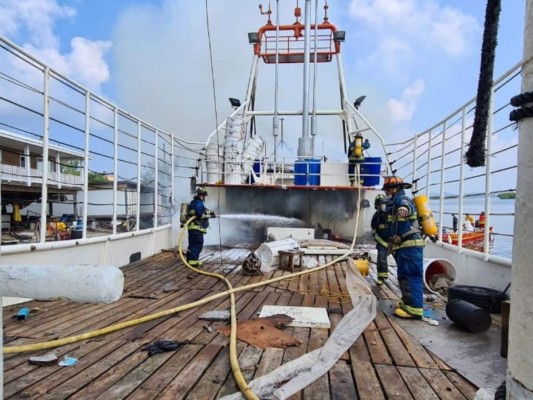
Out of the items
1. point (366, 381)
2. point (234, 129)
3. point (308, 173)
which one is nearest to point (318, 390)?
point (366, 381)

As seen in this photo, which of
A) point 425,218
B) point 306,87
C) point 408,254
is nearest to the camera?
point 408,254

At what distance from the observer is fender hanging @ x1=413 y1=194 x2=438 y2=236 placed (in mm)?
4266

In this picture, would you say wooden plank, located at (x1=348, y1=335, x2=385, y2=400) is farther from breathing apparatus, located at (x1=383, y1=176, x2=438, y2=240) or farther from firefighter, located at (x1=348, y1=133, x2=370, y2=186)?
firefighter, located at (x1=348, y1=133, x2=370, y2=186)

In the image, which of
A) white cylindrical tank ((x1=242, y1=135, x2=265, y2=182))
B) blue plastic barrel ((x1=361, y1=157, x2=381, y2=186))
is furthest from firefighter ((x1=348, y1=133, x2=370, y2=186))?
white cylindrical tank ((x1=242, y1=135, x2=265, y2=182))

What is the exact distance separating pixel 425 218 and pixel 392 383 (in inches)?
93.6

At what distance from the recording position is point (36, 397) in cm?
219

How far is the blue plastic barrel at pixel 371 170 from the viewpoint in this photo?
9789 millimetres

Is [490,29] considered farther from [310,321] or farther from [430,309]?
[430,309]

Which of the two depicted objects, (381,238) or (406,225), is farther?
(381,238)

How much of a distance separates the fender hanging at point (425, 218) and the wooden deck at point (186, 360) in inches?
42.6

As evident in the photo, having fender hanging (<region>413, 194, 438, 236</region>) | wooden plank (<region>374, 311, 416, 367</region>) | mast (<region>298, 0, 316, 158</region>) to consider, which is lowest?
wooden plank (<region>374, 311, 416, 367</region>)

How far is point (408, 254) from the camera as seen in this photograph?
165 inches

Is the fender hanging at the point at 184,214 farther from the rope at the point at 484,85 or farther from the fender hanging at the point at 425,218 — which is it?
the rope at the point at 484,85

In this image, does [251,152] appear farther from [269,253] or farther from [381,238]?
[381,238]
